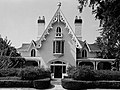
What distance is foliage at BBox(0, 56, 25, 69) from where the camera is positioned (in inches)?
1204

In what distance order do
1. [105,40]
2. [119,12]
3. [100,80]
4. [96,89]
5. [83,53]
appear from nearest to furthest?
[119,12]
[105,40]
[96,89]
[100,80]
[83,53]

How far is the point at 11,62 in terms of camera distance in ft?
108

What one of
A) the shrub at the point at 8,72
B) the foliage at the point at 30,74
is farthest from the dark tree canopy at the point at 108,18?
the shrub at the point at 8,72

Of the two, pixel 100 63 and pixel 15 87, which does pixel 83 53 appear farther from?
pixel 15 87

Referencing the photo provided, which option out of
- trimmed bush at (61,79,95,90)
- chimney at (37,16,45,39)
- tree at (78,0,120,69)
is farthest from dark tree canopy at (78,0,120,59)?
chimney at (37,16,45,39)

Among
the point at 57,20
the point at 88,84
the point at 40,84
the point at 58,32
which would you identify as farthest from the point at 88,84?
the point at 57,20

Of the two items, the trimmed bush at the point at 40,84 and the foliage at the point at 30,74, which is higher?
the foliage at the point at 30,74

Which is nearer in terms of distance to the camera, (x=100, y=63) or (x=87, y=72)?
(x=87, y=72)

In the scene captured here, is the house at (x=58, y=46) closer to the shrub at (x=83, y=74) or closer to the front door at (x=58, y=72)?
the front door at (x=58, y=72)

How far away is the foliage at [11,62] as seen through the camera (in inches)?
1204

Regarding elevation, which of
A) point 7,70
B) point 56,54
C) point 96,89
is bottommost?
point 96,89

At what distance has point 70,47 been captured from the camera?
3256cm

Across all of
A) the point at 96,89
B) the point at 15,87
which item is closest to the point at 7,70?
the point at 15,87

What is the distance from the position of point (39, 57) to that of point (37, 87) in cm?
1191
